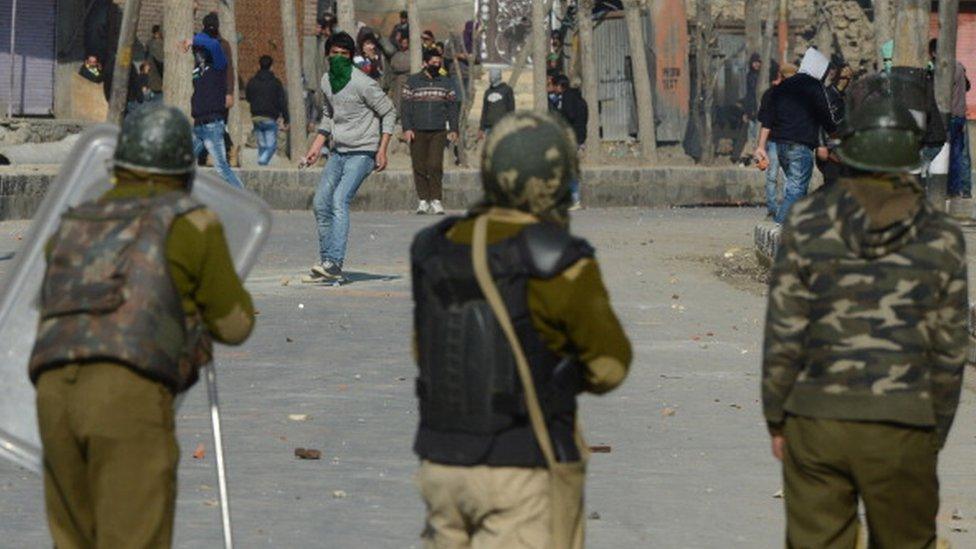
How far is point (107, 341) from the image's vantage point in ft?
18.7

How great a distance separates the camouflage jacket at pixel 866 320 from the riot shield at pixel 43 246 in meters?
1.31

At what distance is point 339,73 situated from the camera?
1756cm

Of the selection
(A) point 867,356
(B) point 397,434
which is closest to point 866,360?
(A) point 867,356

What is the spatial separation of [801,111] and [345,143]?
4232 mm

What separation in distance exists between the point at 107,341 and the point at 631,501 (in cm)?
364

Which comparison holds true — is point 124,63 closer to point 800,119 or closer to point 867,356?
point 800,119

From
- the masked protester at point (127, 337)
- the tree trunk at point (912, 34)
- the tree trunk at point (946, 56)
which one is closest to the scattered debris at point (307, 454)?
the masked protester at point (127, 337)

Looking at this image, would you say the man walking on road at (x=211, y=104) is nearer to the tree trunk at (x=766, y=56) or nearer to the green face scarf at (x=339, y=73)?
the green face scarf at (x=339, y=73)

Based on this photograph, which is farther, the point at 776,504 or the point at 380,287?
the point at 380,287

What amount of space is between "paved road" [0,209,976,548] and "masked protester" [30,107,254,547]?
Answer: 90.6 inches

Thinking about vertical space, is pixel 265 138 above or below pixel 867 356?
below

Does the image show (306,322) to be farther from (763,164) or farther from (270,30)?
(270,30)

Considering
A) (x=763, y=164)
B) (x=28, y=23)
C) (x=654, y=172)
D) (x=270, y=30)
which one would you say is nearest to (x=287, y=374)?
(x=763, y=164)

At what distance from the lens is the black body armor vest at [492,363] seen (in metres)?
5.30
